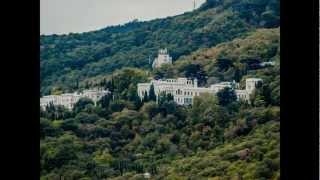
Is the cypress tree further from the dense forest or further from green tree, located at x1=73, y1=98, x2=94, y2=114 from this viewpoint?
green tree, located at x1=73, y1=98, x2=94, y2=114

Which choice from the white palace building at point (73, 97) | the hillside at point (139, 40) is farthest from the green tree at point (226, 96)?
the white palace building at point (73, 97)

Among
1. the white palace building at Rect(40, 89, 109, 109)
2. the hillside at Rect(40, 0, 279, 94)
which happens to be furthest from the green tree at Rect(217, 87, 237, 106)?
the white palace building at Rect(40, 89, 109, 109)

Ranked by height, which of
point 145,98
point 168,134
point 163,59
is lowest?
point 168,134

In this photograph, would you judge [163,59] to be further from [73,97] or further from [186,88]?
[73,97]

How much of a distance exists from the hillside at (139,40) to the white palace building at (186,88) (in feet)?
0.21

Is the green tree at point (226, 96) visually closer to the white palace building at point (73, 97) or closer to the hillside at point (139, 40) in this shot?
the hillside at point (139, 40)

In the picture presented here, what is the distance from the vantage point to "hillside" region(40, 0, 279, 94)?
1.49 meters

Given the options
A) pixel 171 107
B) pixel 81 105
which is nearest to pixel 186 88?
pixel 171 107

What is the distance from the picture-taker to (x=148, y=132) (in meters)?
1.47

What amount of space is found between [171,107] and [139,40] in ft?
0.71

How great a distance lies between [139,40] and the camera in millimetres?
1511
